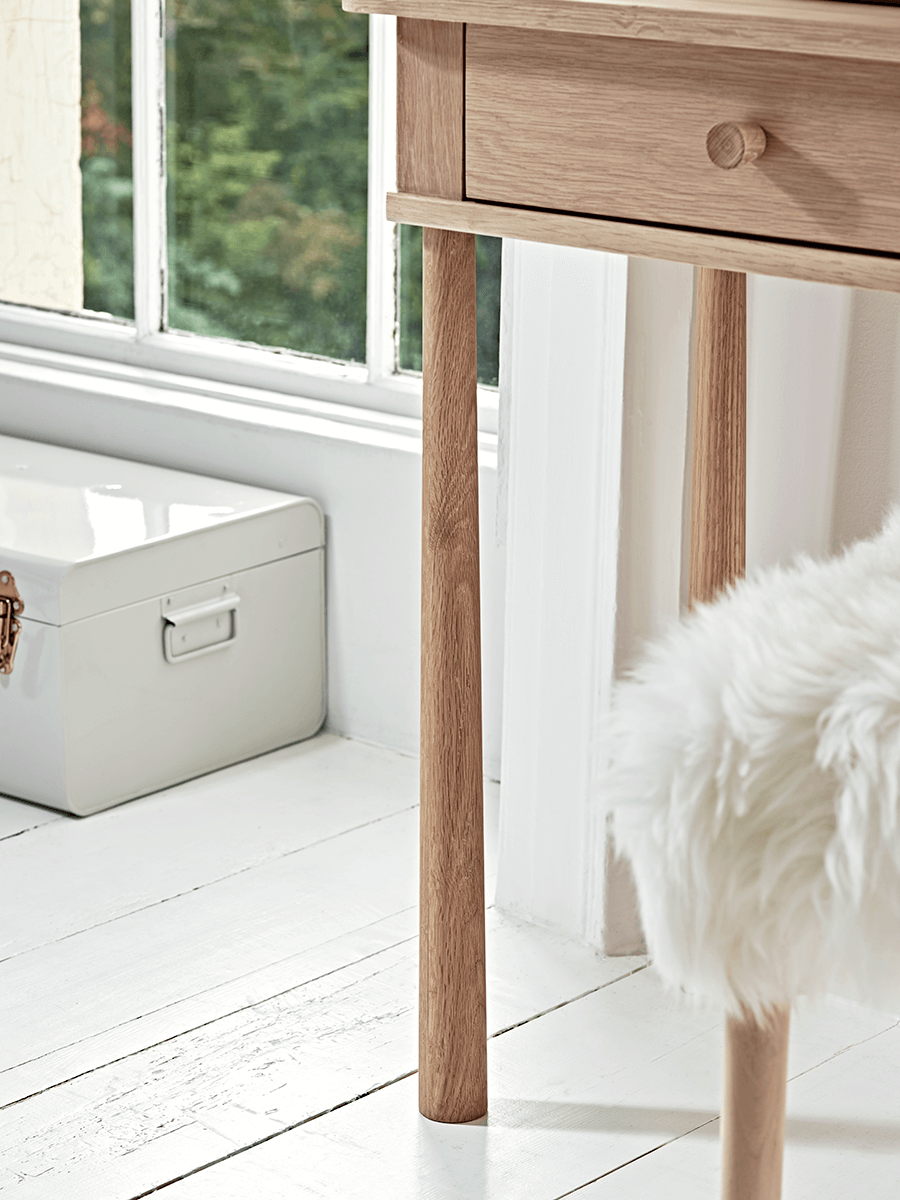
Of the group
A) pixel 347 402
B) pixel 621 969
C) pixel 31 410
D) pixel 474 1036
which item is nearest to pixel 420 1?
pixel 474 1036

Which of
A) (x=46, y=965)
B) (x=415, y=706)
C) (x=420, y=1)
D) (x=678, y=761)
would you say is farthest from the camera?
(x=415, y=706)

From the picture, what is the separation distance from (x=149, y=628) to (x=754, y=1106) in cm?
103

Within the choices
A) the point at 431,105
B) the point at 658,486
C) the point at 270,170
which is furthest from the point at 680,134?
the point at 270,170

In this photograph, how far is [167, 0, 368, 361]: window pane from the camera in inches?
72.3

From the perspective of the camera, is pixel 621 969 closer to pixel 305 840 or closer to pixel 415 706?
pixel 305 840

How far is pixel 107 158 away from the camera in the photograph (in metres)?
2.04

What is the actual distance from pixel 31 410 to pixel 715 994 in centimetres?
154

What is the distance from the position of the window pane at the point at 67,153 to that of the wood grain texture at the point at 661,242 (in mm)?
1087

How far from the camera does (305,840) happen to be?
165cm

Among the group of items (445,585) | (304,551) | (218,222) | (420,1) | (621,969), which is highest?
(420,1)

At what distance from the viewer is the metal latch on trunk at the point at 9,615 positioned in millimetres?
1657

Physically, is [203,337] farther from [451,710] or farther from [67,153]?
[451,710]

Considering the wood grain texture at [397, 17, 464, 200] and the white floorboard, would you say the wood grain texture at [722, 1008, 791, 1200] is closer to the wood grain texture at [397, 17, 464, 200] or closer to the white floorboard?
the wood grain texture at [397, 17, 464, 200]

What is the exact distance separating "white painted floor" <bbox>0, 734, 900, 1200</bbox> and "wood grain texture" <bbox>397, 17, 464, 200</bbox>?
2.14ft
